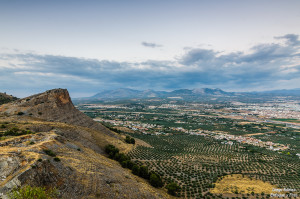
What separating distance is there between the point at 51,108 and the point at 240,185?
227ft

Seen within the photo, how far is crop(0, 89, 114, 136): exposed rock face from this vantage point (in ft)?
181

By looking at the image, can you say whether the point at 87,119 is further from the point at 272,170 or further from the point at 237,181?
the point at 272,170

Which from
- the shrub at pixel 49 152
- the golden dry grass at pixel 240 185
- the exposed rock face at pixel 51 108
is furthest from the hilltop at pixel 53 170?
the golden dry grass at pixel 240 185

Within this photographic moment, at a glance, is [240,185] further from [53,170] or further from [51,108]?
[51,108]

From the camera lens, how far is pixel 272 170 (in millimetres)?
51375

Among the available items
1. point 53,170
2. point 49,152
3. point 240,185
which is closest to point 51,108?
point 49,152

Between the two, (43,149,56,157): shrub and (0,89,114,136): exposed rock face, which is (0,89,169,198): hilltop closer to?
(43,149,56,157): shrub

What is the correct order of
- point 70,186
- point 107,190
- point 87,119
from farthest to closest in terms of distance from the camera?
point 87,119 < point 107,190 < point 70,186

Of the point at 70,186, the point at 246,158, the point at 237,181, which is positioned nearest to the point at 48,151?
the point at 70,186

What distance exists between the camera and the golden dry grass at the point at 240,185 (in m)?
37.2

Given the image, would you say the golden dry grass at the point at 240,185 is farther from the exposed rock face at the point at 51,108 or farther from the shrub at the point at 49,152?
the exposed rock face at the point at 51,108

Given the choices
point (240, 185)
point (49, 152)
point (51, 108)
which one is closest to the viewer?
point (49, 152)

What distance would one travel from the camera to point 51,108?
59.4 metres

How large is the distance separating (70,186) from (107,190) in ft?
19.8
